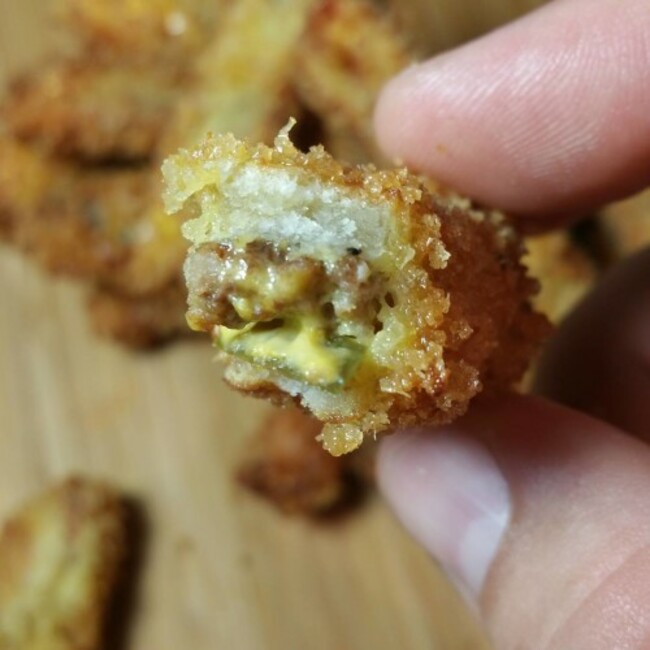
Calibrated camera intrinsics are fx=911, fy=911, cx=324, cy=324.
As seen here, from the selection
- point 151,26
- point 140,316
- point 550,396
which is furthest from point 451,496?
point 151,26

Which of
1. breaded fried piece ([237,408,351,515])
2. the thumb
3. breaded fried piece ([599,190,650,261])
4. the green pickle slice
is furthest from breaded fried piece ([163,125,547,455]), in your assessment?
breaded fried piece ([599,190,650,261])

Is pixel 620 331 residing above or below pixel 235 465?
above

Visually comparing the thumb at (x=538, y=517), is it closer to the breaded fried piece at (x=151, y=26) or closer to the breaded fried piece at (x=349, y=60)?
the breaded fried piece at (x=349, y=60)

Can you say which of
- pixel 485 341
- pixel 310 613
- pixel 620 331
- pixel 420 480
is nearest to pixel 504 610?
pixel 420 480

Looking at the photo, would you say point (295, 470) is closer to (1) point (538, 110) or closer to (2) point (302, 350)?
(1) point (538, 110)

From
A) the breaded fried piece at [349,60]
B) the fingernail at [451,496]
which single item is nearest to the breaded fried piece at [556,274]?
the breaded fried piece at [349,60]

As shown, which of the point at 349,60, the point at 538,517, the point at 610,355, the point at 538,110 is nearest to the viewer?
the point at 538,517

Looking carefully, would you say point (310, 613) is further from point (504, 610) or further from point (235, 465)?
point (504, 610)

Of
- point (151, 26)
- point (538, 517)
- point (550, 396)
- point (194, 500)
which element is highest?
point (151, 26)
